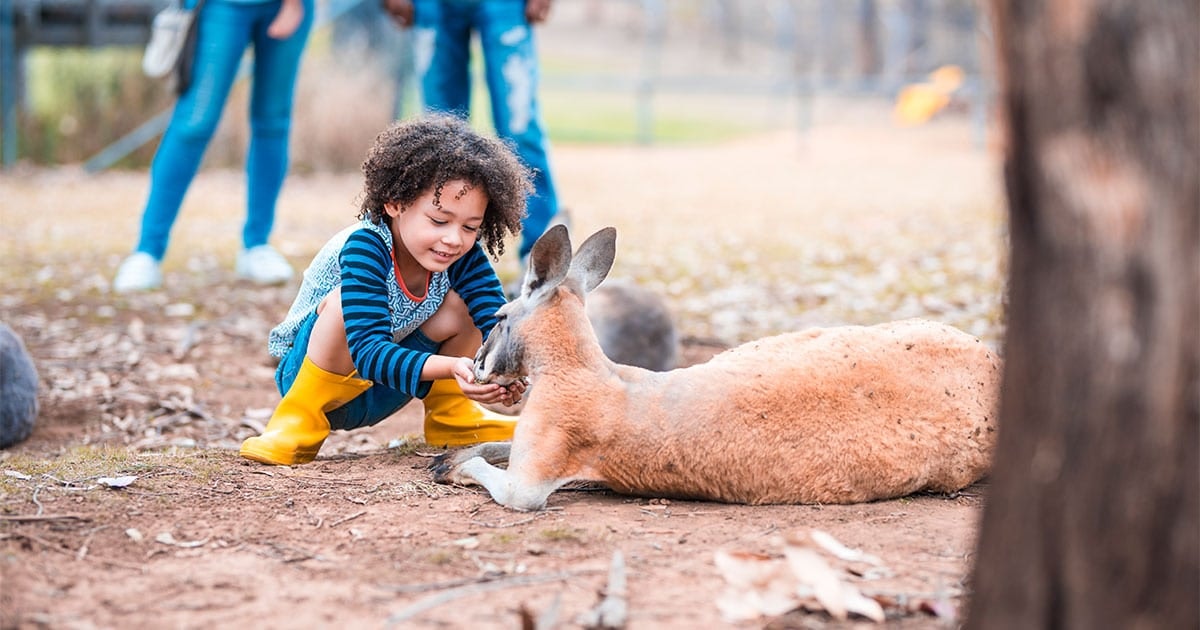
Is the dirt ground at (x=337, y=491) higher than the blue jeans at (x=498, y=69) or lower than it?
lower

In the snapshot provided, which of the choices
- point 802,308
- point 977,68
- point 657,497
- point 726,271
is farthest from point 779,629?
point 977,68

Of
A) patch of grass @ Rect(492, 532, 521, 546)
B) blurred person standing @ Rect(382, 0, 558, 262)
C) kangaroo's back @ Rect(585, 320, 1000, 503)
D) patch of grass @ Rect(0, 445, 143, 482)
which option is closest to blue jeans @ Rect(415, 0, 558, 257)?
blurred person standing @ Rect(382, 0, 558, 262)

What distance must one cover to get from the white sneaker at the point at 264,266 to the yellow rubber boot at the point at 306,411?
3.25 meters

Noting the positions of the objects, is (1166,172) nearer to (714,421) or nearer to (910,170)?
(714,421)

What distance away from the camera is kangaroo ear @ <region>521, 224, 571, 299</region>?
9.83 feet

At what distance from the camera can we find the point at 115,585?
7.95 feet

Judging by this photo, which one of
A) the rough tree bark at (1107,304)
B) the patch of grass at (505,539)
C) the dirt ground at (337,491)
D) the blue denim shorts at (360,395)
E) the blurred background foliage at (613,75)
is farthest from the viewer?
the blurred background foliage at (613,75)

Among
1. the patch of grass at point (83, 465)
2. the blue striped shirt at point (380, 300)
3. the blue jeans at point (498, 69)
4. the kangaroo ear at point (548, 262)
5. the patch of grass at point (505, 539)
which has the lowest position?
the patch of grass at point (83, 465)

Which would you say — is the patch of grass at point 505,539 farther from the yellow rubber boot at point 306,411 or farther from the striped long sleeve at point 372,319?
the yellow rubber boot at point 306,411

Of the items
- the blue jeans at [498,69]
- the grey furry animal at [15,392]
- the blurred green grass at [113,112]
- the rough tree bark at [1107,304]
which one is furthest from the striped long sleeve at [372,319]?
the blurred green grass at [113,112]

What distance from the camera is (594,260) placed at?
3182 millimetres

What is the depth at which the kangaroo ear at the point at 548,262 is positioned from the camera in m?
3.00

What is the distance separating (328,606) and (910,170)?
46.8 feet

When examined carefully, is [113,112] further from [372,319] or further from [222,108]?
[372,319]
